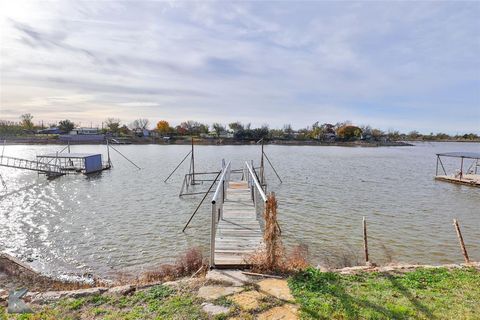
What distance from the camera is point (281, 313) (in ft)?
17.8

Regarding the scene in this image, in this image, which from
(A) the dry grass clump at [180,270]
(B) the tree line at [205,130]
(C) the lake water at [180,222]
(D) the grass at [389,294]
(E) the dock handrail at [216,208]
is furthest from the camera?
(B) the tree line at [205,130]

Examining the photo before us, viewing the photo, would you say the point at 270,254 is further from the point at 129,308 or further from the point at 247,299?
the point at 129,308

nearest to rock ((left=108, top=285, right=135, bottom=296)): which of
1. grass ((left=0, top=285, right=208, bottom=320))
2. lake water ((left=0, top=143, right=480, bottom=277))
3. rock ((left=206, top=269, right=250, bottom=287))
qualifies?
grass ((left=0, top=285, right=208, bottom=320))

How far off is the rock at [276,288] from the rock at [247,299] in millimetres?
235

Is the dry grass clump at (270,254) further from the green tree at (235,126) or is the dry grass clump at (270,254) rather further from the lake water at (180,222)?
the green tree at (235,126)

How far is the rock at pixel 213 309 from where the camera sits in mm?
5468

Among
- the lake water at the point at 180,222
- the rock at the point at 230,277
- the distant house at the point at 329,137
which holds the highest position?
the distant house at the point at 329,137

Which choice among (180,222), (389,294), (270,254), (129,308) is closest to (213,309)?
(129,308)

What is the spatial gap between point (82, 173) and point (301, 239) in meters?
29.3

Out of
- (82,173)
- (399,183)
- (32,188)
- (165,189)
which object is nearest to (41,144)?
(82,173)

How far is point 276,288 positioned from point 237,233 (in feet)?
12.4

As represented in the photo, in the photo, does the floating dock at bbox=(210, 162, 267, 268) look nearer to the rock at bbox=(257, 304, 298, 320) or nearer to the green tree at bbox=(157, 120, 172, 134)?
the rock at bbox=(257, 304, 298, 320)

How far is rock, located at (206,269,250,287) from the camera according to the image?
6.73 m

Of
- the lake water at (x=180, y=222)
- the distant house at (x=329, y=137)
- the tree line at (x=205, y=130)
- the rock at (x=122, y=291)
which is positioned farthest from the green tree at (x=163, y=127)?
the rock at (x=122, y=291)
